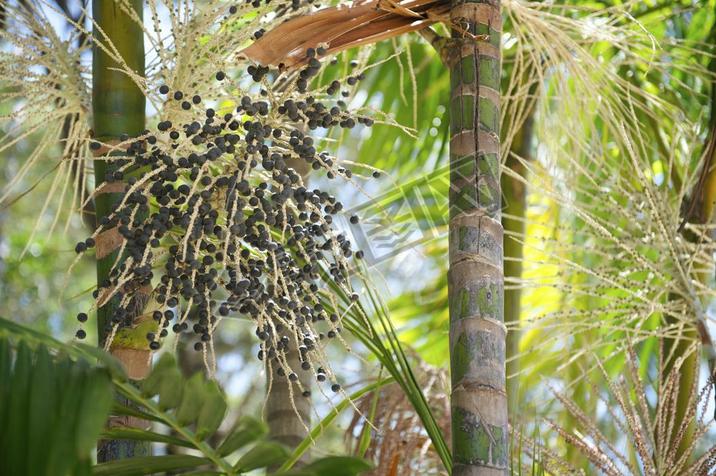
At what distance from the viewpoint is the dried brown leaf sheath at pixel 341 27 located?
176cm

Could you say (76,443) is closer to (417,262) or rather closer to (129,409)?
(129,409)

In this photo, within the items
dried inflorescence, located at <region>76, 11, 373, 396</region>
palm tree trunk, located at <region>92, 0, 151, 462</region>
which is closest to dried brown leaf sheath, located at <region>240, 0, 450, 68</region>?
dried inflorescence, located at <region>76, 11, 373, 396</region>

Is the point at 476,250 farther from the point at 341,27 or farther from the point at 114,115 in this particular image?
the point at 114,115

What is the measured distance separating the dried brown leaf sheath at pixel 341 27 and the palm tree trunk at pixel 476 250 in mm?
70

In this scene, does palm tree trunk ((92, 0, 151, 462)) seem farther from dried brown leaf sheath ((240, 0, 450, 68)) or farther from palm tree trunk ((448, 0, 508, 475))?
palm tree trunk ((448, 0, 508, 475))

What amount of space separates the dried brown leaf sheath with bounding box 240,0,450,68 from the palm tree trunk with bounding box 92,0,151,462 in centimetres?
24

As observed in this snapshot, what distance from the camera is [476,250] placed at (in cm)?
170

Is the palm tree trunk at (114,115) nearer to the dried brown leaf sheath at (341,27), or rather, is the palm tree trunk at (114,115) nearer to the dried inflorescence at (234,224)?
the dried inflorescence at (234,224)

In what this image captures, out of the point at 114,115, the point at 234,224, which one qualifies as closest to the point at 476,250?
the point at 234,224

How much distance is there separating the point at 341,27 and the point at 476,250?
0.44 m

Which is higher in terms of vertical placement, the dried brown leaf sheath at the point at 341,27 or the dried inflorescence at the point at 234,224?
the dried brown leaf sheath at the point at 341,27

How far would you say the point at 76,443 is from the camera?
111 cm

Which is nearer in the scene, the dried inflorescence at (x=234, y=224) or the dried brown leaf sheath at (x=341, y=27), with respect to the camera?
the dried inflorescence at (x=234, y=224)

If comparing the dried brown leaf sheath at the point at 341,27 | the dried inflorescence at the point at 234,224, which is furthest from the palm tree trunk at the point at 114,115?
the dried brown leaf sheath at the point at 341,27
